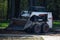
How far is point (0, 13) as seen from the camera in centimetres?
2153

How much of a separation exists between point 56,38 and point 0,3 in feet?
30.3

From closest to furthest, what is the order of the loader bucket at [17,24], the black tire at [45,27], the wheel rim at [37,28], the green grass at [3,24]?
the wheel rim at [37,28] → the black tire at [45,27] → the loader bucket at [17,24] → the green grass at [3,24]

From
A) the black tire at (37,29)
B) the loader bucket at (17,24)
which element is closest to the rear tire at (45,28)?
the black tire at (37,29)

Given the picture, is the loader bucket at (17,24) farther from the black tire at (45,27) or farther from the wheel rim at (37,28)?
the black tire at (45,27)

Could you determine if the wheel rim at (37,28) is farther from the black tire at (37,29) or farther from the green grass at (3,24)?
the green grass at (3,24)

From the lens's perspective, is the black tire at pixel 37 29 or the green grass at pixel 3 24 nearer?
the black tire at pixel 37 29

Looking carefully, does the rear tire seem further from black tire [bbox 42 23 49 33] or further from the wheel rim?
the wheel rim

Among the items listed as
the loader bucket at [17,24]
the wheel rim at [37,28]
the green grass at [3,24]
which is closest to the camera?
the wheel rim at [37,28]

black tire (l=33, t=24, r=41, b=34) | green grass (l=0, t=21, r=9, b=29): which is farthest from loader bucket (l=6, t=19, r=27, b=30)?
black tire (l=33, t=24, r=41, b=34)

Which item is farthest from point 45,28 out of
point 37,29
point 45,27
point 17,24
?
point 17,24

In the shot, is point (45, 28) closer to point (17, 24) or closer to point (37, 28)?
point (37, 28)

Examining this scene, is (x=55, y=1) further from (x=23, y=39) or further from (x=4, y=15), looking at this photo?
(x=23, y=39)

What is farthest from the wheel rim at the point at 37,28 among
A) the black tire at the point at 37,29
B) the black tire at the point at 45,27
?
the black tire at the point at 45,27

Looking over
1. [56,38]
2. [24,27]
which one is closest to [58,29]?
[24,27]
